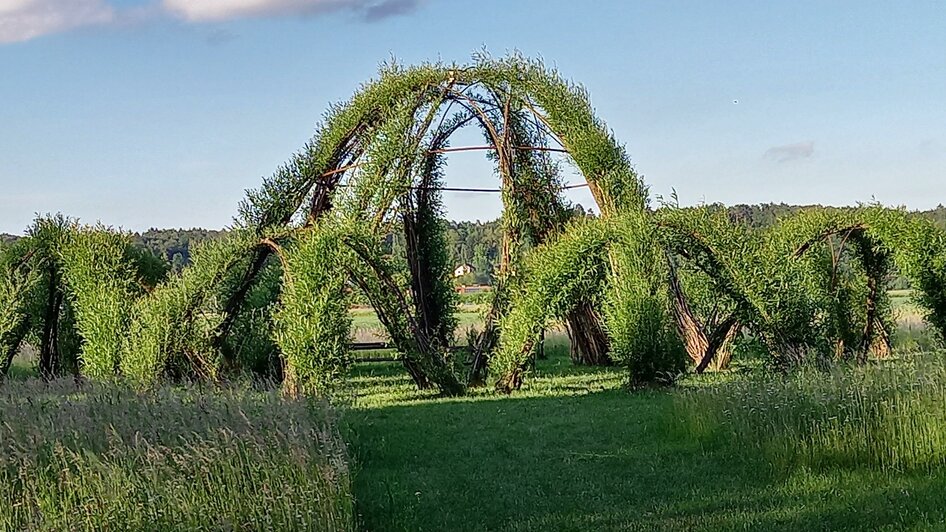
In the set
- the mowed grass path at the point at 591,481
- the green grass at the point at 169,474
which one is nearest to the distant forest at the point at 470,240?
the mowed grass path at the point at 591,481

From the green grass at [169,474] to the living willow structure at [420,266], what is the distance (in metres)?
4.72

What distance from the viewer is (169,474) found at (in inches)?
227

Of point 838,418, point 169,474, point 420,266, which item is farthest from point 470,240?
point 169,474

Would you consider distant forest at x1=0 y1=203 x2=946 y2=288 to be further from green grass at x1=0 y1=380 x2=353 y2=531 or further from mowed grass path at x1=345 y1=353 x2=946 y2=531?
green grass at x1=0 y1=380 x2=353 y2=531

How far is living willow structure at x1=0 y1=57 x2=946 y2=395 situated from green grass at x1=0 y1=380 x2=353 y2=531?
15.5ft

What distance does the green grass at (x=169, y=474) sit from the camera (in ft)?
18.1

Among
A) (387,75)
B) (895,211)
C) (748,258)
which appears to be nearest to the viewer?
(748,258)

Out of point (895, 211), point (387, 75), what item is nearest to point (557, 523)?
point (387, 75)

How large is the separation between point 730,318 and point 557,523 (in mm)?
7748

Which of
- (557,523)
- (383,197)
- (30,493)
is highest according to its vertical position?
(383,197)

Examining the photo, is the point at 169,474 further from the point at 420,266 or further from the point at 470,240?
the point at 470,240

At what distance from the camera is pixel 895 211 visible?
1517cm

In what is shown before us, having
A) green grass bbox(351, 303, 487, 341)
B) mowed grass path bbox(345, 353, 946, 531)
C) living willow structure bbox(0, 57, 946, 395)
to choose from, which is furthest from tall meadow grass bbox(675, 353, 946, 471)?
green grass bbox(351, 303, 487, 341)

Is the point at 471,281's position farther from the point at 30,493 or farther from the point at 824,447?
the point at 30,493
